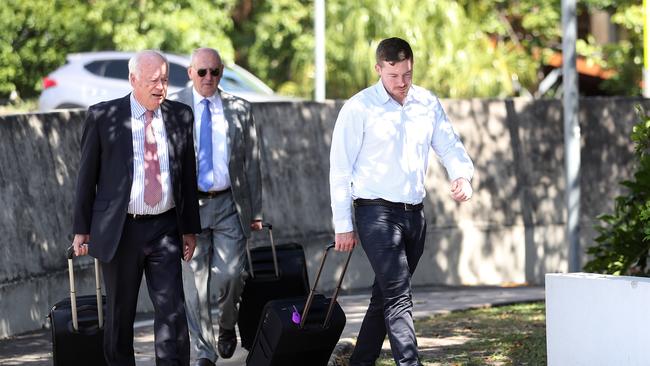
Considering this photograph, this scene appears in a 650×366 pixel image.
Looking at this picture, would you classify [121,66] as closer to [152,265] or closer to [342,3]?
[342,3]

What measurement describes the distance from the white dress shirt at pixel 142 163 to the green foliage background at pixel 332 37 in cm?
2055

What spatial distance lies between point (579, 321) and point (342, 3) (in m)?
22.6

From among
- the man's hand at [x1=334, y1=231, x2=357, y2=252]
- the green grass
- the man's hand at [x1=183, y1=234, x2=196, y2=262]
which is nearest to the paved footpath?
the green grass

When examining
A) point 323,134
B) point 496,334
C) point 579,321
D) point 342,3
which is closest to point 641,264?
point 496,334

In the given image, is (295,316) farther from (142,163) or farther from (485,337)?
(485,337)

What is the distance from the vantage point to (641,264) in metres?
9.87

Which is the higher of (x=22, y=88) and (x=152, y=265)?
(x=22, y=88)

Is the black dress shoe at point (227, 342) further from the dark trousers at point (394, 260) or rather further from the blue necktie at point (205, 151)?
the dark trousers at point (394, 260)

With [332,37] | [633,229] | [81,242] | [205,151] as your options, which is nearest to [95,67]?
[332,37]

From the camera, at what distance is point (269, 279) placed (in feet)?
30.4

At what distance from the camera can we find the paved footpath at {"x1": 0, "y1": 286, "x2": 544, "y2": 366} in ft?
31.5

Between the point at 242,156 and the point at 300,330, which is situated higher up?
the point at 242,156

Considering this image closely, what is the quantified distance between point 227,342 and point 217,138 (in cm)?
122

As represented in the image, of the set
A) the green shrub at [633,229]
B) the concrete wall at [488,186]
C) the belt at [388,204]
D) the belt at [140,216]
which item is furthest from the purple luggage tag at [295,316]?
the concrete wall at [488,186]
